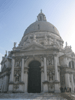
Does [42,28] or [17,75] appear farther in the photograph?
[42,28]

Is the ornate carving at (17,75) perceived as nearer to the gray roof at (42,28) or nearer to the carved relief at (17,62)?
the carved relief at (17,62)

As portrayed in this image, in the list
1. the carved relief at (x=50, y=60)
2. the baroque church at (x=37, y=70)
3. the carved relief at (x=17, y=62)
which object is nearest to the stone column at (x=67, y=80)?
the baroque church at (x=37, y=70)

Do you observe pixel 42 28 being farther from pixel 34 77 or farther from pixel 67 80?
pixel 67 80

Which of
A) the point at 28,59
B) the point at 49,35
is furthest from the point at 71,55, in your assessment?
the point at 28,59

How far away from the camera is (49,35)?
4334 centimetres

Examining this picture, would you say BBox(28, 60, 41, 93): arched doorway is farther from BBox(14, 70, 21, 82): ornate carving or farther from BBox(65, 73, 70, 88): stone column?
BBox(65, 73, 70, 88): stone column

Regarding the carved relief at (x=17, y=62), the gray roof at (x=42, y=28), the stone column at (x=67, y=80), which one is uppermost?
the gray roof at (x=42, y=28)

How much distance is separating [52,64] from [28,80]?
6.63 metres

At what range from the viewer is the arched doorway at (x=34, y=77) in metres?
30.5

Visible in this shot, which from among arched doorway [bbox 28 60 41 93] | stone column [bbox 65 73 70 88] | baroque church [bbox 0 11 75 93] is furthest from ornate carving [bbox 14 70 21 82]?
stone column [bbox 65 73 70 88]

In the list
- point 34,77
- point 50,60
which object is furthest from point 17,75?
point 50,60

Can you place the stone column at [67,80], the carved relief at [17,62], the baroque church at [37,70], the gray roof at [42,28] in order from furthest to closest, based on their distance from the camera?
the gray roof at [42,28] < the stone column at [67,80] < the carved relief at [17,62] < the baroque church at [37,70]

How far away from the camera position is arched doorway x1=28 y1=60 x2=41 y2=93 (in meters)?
30.5

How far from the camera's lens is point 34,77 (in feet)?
104
